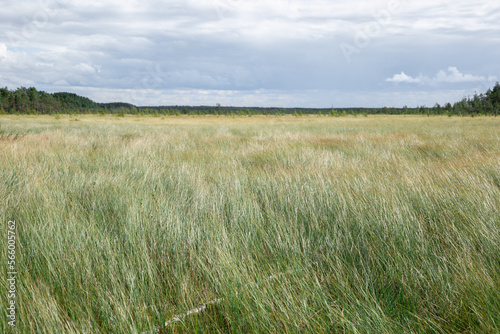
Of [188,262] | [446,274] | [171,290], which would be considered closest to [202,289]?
[171,290]

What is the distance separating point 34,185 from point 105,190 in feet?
2.67

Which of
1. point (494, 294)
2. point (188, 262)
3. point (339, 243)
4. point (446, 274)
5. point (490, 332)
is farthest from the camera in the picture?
point (339, 243)

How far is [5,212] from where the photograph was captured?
2.93 meters

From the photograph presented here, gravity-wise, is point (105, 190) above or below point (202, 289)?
above

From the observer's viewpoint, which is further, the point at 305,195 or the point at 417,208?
the point at 305,195

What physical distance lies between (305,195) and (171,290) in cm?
201

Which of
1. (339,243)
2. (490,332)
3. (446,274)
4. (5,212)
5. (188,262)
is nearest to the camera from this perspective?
(490,332)

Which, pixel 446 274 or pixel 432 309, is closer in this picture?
pixel 432 309

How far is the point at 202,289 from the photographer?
188cm

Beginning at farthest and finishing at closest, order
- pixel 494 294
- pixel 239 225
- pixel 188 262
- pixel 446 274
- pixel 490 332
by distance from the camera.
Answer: pixel 239 225 < pixel 188 262 < pixel 446 274 < pixel 494 294 < pixel 490 332

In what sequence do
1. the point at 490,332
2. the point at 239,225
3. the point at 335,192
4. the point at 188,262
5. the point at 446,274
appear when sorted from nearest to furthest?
1. the point at 490,332
2. the point at 446,274
3. the point at 188,262
4. the point at 239,225
5. the point at 335,192

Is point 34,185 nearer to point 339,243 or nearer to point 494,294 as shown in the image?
point 339,243

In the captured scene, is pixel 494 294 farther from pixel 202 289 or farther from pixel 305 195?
pixel 305 195

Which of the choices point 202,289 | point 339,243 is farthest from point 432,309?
point 202,289
